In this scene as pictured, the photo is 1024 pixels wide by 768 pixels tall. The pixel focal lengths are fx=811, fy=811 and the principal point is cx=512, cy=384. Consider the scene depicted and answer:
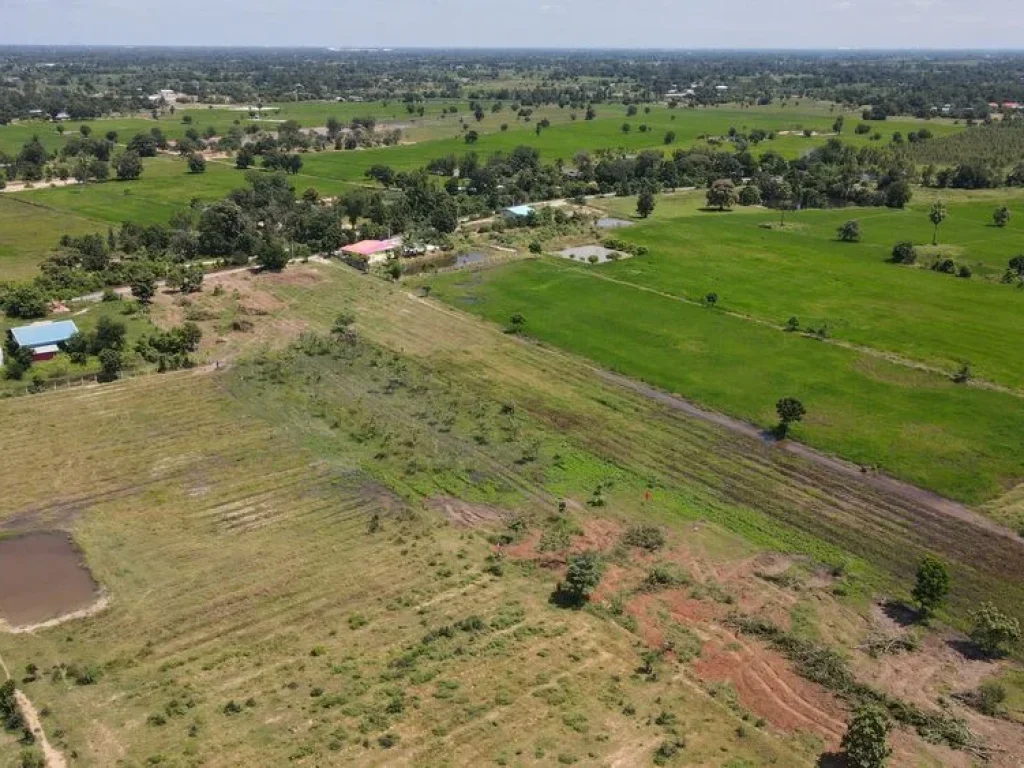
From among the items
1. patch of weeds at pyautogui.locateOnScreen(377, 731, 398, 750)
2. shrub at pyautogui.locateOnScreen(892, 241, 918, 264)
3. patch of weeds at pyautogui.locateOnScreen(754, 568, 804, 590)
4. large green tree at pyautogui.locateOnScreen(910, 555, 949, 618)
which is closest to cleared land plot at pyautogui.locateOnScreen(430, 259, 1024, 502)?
large green tree at pyautogui.locateOnScreen(910, 555, 949, 618)

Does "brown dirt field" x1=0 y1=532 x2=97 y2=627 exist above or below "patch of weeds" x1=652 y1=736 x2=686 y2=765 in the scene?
below

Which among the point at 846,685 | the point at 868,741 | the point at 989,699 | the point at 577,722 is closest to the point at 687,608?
the point at 846,685

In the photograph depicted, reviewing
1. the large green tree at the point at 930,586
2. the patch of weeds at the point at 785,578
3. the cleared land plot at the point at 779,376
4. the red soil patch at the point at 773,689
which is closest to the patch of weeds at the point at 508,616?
the red soil patch at the point at 773,689

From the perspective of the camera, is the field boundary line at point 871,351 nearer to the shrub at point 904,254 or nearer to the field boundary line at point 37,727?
the shrub at point 904,254

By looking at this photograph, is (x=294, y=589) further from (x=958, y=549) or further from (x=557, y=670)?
(x=958, y=549)

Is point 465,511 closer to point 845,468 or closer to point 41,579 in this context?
point 41,579

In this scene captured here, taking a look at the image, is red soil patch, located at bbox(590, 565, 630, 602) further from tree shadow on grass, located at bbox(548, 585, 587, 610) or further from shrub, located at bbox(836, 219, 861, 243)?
shrub, located at bbox(836, 219, 861, 243)

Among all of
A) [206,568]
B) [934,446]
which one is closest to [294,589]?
[206,568]
